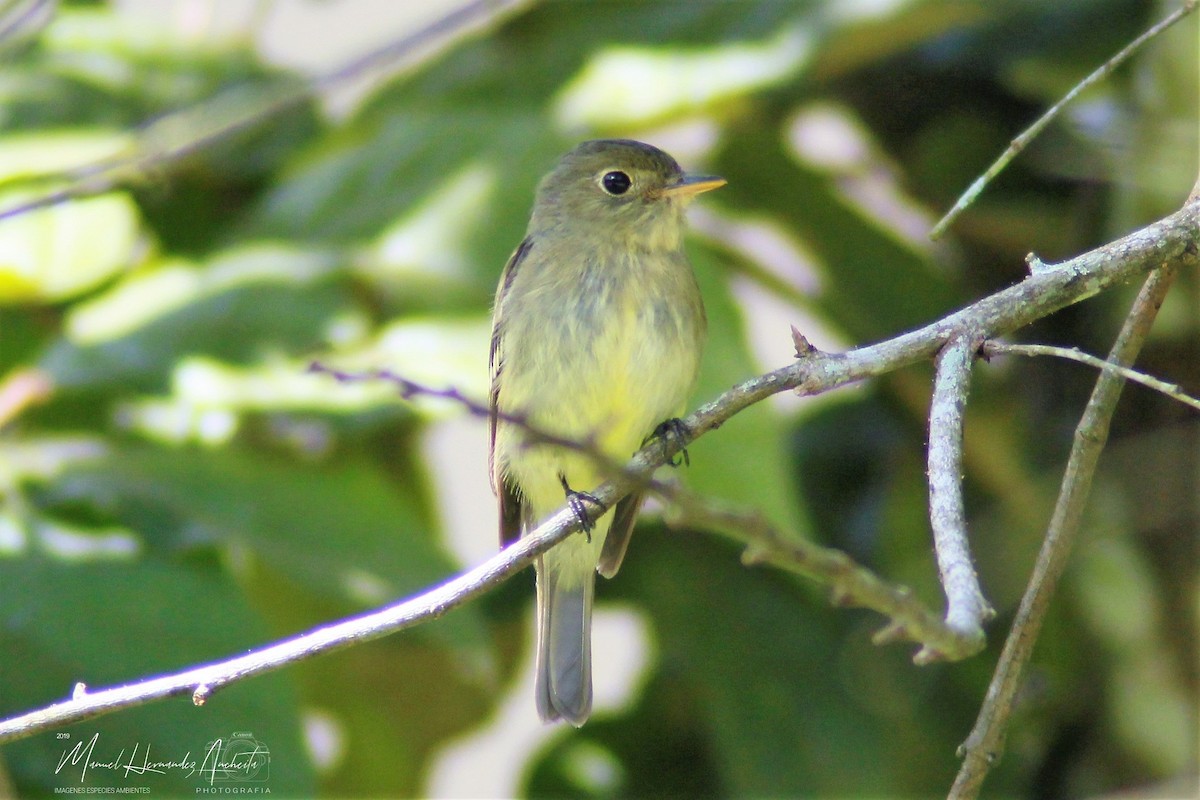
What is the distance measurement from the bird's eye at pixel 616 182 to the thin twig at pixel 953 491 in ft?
6.67

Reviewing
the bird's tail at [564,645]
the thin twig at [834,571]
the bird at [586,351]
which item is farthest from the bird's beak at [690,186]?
the thin twig at [834,571]

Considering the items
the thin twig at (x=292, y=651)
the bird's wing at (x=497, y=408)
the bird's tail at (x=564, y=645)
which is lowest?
the thin twig at (x=292, y=651)

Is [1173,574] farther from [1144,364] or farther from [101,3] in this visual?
[101,3]

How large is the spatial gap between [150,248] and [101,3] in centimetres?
128

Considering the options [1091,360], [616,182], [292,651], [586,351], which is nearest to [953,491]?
[1091,360]

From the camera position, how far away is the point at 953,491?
61.1 inches

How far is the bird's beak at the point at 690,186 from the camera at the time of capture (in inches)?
137

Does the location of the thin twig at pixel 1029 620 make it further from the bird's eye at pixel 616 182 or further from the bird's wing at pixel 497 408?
the bird's eye at pixel 616 182

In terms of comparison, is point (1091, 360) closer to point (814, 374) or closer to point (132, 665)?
point (814, 374)

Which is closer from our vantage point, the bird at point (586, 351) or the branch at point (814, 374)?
the branch at point (814, 374)

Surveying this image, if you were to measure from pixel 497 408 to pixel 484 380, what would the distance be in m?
0.26

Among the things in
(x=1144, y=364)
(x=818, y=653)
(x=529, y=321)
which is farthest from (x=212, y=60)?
(x=1144, y=364)

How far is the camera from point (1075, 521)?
71.6 inches

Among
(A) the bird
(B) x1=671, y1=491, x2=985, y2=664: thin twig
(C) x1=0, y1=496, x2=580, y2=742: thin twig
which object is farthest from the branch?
(A) the bird
